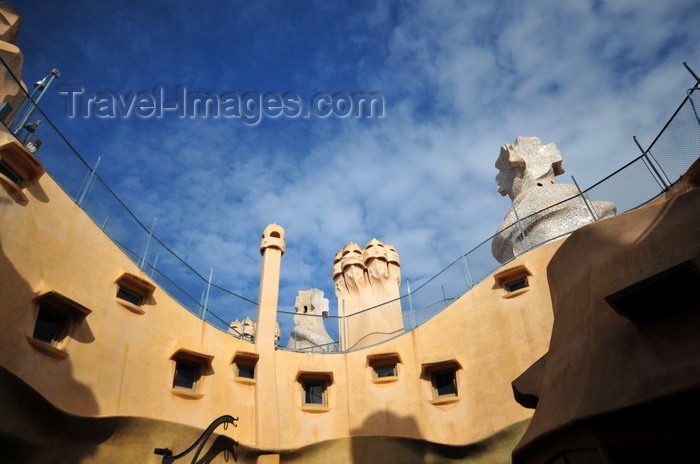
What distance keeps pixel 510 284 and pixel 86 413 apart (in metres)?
11.5

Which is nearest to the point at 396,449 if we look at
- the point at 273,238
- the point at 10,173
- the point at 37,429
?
the point at 273,238

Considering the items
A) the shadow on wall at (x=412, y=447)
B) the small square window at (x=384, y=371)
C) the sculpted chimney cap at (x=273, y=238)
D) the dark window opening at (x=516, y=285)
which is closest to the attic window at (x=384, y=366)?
the small square window at (x=384, y=371)

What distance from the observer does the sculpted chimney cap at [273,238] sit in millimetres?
17656

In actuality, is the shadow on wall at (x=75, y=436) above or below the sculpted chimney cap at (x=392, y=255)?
below

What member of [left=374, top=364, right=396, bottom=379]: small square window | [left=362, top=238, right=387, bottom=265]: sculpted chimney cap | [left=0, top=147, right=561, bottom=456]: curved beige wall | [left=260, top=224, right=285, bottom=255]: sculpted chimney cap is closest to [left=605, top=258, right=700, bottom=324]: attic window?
[left=0, top=147, right=561, bottom=456]: curved beige wall

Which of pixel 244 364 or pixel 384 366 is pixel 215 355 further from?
pixel 384 366

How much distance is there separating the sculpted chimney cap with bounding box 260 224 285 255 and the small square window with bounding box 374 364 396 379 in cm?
576

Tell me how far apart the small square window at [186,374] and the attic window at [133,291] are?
1.93 m

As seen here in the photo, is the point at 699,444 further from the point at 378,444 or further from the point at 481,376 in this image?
the point at 378,444

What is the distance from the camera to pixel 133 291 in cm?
1249

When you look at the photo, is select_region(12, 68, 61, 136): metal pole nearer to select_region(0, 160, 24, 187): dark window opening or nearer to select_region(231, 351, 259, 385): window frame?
select_region(0, 160, 24, 187): dark window opening

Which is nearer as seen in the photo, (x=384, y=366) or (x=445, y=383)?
(x=445, y=383)

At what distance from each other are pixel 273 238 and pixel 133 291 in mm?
6161

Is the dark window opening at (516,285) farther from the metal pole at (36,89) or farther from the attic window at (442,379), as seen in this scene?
the metal pole at (36,89)
